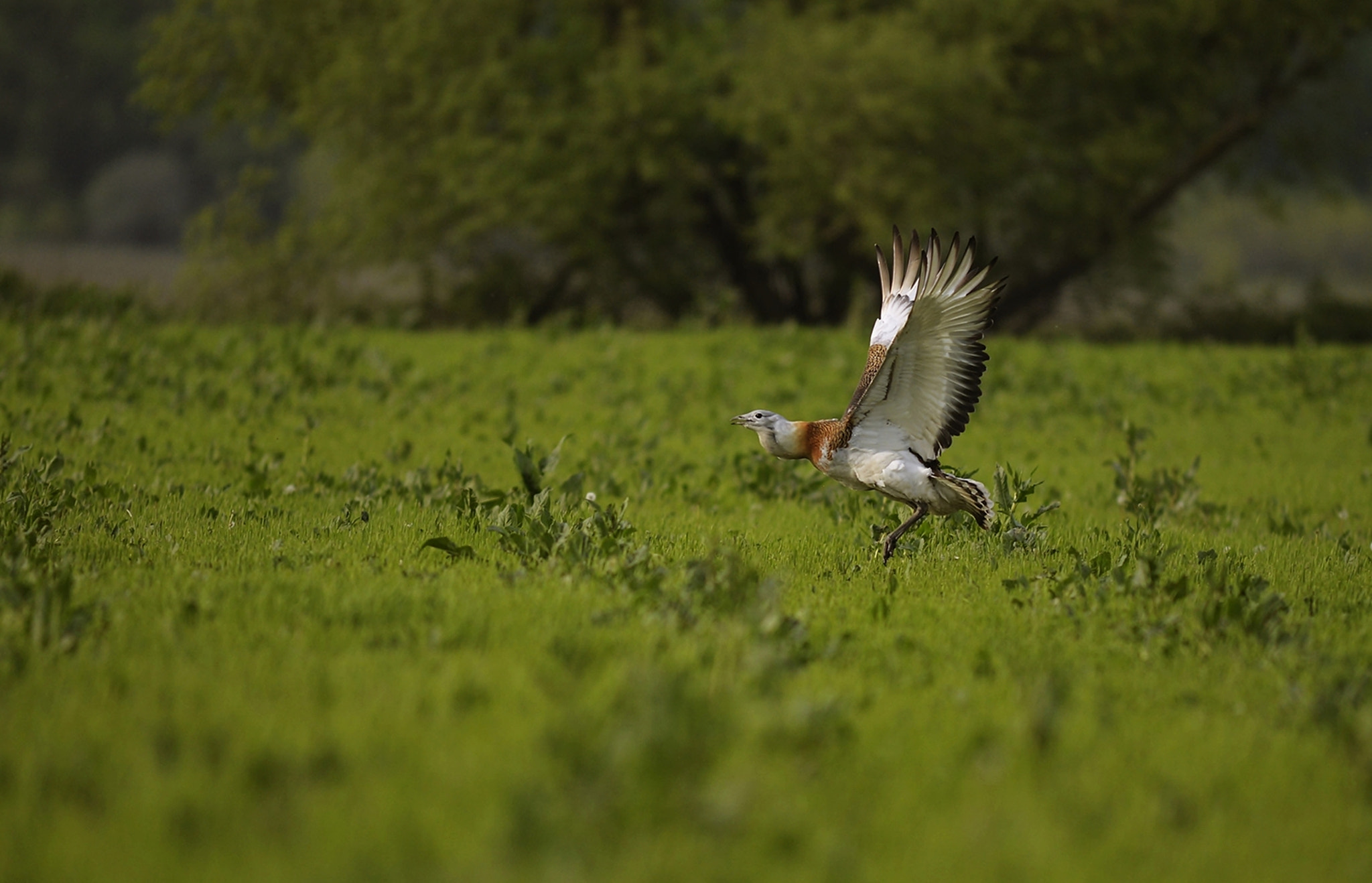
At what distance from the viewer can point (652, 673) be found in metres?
3.39

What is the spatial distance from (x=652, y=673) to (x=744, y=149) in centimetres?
2294

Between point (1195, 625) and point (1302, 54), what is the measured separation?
2446cm

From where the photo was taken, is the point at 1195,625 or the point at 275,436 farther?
the point at 275,436

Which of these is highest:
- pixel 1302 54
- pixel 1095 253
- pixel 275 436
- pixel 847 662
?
pixel 1302 54

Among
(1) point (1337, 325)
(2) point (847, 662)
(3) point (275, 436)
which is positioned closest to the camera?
(2) point (847, 662)

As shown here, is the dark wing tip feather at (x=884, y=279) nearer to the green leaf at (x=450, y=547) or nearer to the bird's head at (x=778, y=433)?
the bird's head at (x=778, y=433)

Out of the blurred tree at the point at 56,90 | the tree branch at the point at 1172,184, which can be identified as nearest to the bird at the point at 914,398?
the tree branch at the point at 1172,184

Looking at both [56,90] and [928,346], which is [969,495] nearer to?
[928,346]

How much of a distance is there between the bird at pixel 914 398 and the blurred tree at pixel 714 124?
46.9ft

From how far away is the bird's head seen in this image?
21.3ft

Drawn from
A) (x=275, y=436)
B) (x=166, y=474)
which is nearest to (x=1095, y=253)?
(x=275, y=436)

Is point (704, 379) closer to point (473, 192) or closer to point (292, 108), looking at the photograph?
point (473, 192)

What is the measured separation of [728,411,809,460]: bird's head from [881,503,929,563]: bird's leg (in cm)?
66

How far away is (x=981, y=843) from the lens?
9.80 ft
